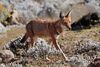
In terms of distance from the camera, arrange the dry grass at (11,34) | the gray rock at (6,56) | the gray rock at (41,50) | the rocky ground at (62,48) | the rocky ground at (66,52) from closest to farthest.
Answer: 1. the rocky ground at (66,52)
2. the rocky ground at (62,48)
3. the gray rock at (6,56)
4. the gray rock at (41,50)
5. the dry grass at (11,34)

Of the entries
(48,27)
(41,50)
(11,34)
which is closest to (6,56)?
(41,50)

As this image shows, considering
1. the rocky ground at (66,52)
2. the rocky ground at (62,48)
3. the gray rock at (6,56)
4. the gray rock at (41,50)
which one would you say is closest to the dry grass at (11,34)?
the rocky ground at (62,48)

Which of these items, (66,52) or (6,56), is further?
(66,52)

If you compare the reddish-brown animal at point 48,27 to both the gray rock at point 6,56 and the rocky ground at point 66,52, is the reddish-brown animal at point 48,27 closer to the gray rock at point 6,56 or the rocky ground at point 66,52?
the rocky ground at point 66,52

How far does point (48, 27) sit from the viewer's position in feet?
52.5

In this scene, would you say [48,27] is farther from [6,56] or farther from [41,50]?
[6,56]

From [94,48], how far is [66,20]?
1.34 m

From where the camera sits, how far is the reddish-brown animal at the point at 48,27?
15.8 m

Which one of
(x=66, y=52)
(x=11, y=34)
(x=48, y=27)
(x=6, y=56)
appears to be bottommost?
(x=11, y=34)

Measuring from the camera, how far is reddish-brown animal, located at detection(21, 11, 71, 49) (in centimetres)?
1584

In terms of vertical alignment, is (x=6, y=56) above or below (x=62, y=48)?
above

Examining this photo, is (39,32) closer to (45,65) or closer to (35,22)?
(35,22)

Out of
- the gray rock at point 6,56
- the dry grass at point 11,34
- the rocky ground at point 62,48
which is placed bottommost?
the dry grass at point 11,34

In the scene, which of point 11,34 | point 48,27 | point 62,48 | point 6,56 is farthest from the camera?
point 11,34
